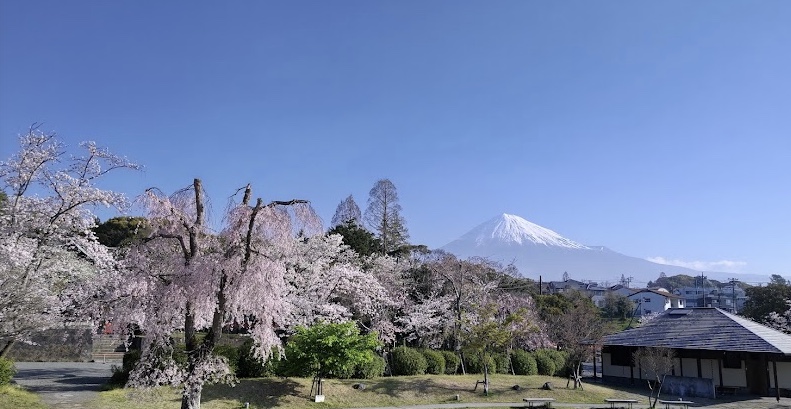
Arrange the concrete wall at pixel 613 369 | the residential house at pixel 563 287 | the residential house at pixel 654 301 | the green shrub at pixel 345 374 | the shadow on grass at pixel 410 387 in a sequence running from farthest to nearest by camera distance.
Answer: the residential house at pixel 563 287 < the residential house at pixel 654 301 < the concrete wall at pixel 613 369 < the green shrub at pixel 345 374 < the shadow on grass at pixel 410 387

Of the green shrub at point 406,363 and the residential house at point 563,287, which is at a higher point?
the residential house at point 563,287

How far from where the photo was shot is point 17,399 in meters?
16.5

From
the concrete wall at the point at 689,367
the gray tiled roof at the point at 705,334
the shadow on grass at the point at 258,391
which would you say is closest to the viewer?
the shadow on grass at the point at 258,391

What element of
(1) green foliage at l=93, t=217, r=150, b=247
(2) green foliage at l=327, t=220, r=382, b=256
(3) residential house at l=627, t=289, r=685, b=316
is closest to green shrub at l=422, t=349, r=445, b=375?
(2) green foliage at l=327, t=220, r=382, b=256

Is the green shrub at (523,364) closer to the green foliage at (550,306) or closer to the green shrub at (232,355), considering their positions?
the green foliage at (550,306)

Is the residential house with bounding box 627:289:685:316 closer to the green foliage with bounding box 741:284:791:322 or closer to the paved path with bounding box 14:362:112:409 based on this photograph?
the green foliage with bounding box 741:284:791:322

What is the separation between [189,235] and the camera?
13031mm

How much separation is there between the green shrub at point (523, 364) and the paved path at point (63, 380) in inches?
769

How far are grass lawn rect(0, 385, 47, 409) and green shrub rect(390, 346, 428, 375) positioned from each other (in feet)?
46.5

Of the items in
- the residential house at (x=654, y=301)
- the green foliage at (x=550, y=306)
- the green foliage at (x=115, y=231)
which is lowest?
the green foliage at (x=550, y=306)

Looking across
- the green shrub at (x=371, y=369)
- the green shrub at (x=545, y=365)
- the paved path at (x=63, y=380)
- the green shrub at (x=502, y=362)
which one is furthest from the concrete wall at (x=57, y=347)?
the green shrub at (x=545, y=365)

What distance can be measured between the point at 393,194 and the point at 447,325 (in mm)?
20636

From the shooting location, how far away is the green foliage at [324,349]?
A: 20.1 meters

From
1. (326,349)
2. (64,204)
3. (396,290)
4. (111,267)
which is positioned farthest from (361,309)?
(64,204)
